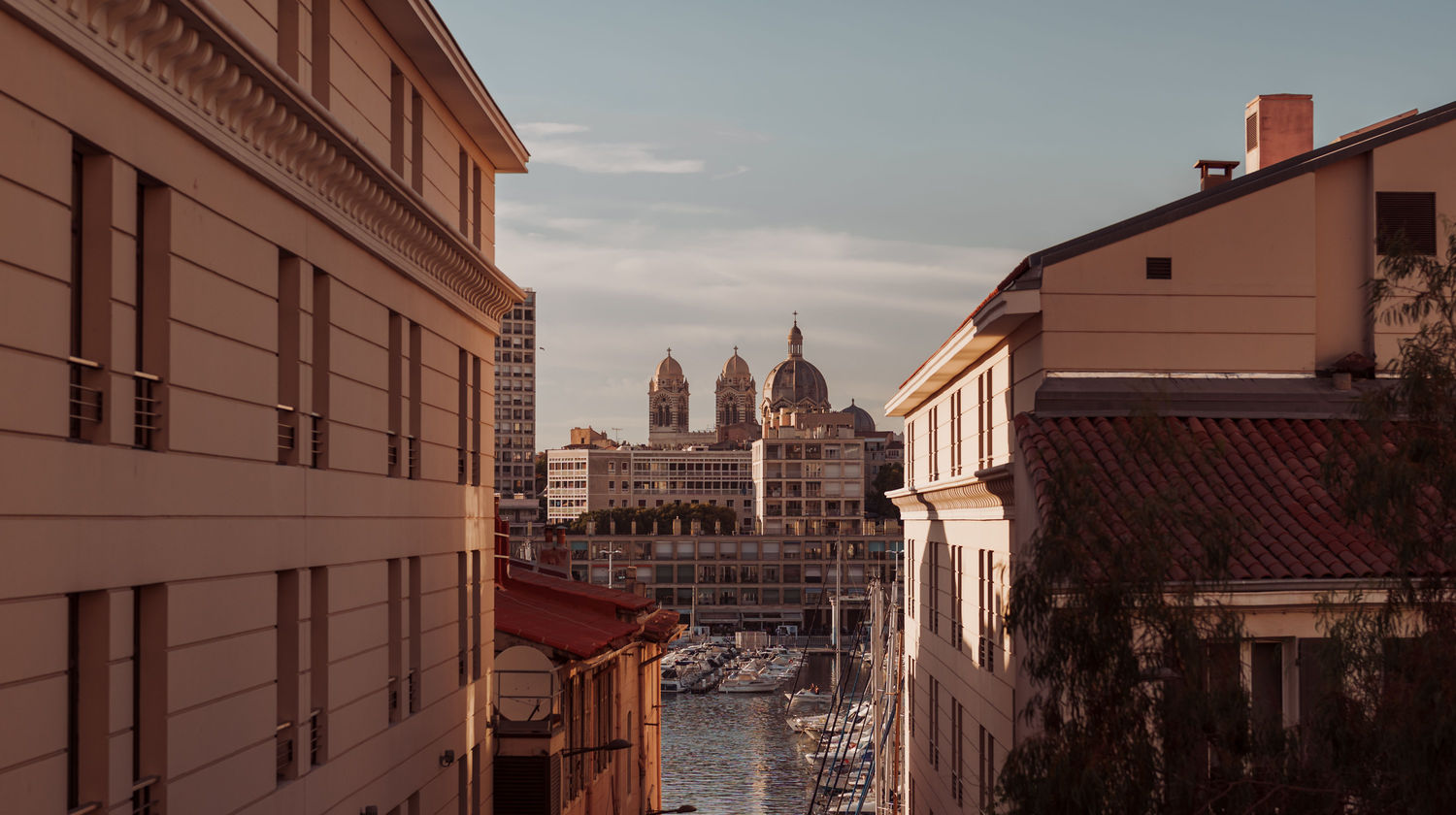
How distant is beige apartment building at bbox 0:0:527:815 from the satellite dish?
354cm

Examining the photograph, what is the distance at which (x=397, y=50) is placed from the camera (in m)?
19.0

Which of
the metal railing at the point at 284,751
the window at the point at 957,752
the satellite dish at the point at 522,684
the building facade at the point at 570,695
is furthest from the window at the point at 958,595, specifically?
the metal railing at the point at 284,751

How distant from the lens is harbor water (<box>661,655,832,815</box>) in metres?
79.0

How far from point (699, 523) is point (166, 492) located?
17201cm

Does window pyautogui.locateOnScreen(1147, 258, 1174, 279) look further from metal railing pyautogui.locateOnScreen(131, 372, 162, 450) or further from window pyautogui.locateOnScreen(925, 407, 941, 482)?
metal railing pyautogui.locateOnScreen(131, 372, 162, 450)

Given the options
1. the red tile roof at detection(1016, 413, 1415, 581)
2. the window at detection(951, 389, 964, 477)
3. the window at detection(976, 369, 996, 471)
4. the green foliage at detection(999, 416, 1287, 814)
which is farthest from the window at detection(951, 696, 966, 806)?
the green foliage at detection(999, 416, 1287, 814)

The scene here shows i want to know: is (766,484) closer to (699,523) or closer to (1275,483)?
(699,523)

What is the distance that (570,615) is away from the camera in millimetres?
31344

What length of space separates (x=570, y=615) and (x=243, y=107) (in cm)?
1983

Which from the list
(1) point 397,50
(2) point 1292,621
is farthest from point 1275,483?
(1) point 397,50

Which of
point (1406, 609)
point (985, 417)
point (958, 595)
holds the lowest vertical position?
point (958, 595)

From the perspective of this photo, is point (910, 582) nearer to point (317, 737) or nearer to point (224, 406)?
point (317, 737)

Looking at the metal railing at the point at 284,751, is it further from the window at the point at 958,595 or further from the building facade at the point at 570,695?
the window at the point at 958,595

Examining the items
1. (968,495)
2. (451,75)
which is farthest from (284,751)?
(968,495)
